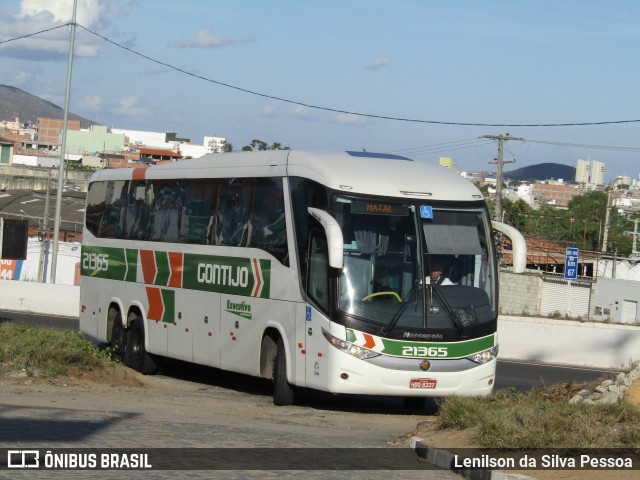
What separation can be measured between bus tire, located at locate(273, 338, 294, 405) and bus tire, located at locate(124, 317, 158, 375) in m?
4.98

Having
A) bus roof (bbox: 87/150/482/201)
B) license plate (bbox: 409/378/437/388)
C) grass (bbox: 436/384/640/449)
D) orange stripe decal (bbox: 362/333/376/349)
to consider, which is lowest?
license plate (bbox: 409/378/437/388)

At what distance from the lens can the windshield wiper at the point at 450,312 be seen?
1455cm

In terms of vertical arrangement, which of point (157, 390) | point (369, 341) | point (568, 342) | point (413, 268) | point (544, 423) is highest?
point (413, 268)

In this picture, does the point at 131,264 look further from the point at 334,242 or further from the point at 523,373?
the point at 523,373

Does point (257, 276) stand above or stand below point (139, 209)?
below

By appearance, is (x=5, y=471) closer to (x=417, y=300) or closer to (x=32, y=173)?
(x=417, y=300)

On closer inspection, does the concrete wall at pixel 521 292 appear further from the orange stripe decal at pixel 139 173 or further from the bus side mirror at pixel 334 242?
the bus side mirror at pixel 334 242

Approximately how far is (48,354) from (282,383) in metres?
3.99

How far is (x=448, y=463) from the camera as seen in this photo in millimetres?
10445

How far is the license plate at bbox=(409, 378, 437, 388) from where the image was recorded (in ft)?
47.5

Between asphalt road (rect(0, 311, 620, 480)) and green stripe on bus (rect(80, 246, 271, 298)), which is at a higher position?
green stripe on bus (rect(80, 246, 271, 298))

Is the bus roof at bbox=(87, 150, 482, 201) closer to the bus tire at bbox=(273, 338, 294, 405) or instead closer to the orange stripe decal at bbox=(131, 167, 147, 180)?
the bus tire at bbox=(273, 338, 294, 405)

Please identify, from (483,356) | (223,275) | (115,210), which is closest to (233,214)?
(223,275)

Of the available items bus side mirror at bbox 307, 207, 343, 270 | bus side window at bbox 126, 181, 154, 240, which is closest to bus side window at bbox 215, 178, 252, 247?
bus side window at bbox 126, 181, 154, 240
